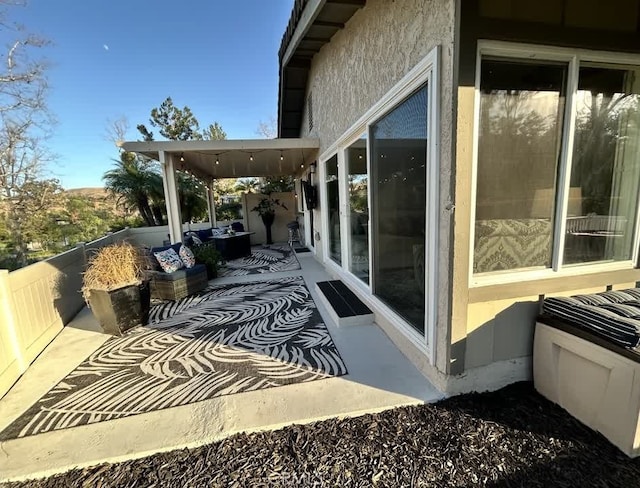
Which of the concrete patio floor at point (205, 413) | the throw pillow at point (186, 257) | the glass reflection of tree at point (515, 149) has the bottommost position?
the concrete patio floor at point (205, 413)

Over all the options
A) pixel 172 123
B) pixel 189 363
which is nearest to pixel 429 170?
pixel 189 363

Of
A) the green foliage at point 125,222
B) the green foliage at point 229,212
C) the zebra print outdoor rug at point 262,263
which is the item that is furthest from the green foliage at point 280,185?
the zebra print outdoor rug at point 262,263

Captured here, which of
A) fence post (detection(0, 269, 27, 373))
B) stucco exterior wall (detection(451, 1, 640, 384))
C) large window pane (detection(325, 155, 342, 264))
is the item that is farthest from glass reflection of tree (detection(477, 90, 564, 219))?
fence post (detection(0, 269, 27, 373))

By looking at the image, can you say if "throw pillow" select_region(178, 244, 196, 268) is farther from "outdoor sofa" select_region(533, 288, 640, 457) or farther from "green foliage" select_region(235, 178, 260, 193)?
"green foliage" select_region(235, 178, 260, 193)

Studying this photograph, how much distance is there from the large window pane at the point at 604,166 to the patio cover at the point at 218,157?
4.82m

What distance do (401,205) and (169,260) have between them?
408cm

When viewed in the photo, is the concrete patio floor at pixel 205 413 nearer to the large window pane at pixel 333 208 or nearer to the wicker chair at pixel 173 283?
the wicker chair at pixel 173 283

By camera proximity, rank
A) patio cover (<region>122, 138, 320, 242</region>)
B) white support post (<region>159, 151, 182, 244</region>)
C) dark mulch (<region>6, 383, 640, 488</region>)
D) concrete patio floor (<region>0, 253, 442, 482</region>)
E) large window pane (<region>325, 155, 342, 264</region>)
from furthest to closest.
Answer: white support post (<region>159, 151, 182, 244</region>) < patio cover (<region>122, 138, 320, 242</region>) < large window pane (<region>325, 155, 342, 264</region>) < concrete patio floor (<region>0, 253, 442, 482</region>) < dark mulch (<region>6, 383, 640, 488</region>)

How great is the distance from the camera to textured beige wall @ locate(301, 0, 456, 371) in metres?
1.94

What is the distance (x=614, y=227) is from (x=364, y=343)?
2388 mm

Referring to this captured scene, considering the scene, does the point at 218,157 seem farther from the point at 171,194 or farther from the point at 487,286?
the point at 487,286

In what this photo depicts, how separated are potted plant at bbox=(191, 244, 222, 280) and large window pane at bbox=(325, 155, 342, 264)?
2.50m

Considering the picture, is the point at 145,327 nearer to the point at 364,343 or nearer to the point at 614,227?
the point at 364,343

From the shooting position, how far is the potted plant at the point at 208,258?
5.99m
